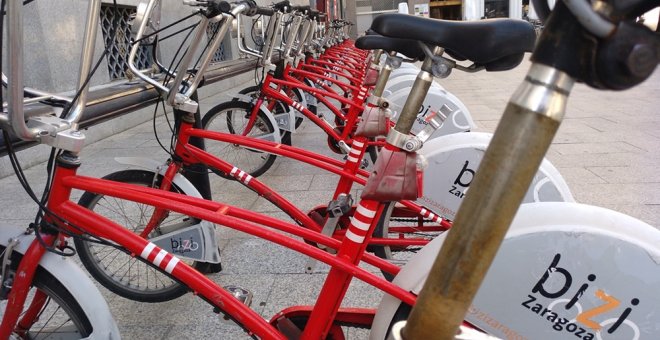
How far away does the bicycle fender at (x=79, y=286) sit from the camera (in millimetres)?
1529

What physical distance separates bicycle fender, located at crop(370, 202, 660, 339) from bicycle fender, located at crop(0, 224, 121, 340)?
94 centimetres

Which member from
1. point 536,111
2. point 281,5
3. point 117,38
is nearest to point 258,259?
point 281,5

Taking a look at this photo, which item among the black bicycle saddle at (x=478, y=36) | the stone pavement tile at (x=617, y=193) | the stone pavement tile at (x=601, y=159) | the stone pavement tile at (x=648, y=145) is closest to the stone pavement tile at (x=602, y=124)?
the stone pavement tile at (x=648, y=145)

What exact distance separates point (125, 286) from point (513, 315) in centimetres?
183

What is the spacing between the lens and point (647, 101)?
7.27m

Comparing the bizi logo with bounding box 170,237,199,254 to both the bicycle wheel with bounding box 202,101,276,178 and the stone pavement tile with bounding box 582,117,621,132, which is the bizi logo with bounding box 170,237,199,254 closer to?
the bicycle wheel with bounding box 202,101,276,178

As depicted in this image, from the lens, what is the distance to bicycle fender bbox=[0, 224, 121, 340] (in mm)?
1529

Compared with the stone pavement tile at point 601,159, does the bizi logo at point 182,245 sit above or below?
below

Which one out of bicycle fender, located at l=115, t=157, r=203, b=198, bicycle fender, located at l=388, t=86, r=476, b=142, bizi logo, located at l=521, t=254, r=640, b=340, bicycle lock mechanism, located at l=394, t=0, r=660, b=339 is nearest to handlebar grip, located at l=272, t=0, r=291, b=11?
bicycle fender, located at l=388, t=86, r=476, b=142

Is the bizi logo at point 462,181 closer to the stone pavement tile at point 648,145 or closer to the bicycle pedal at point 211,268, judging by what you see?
the bicycle pedal at point 211,268

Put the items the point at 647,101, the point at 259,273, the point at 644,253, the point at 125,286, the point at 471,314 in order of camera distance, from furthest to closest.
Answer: the point at 647,101
the point at 259,273
the point at 125,286
the point at 471,314
the point at 644,253

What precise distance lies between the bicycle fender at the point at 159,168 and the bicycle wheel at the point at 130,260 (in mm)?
29

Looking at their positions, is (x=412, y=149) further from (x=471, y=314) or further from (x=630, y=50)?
(x=630, y=50)

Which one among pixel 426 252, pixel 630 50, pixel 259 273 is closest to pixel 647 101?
pixel 259 273
